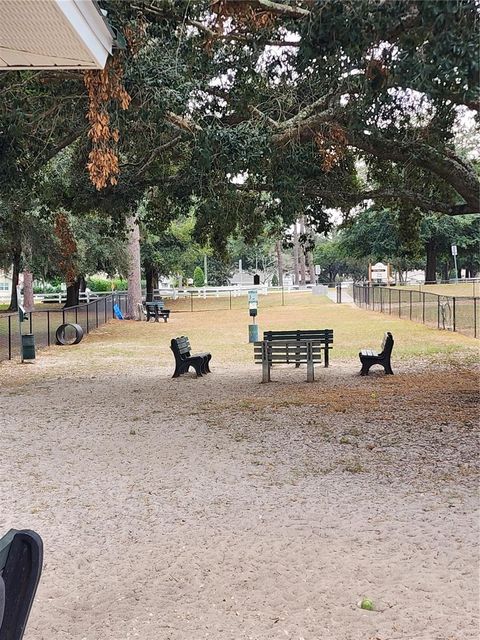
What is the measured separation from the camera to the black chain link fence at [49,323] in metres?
19.3

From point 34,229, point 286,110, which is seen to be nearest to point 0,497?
point 286,110

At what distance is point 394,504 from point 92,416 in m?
5.53

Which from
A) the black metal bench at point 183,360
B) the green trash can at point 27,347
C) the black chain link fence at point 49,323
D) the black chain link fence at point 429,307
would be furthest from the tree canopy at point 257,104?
the black chain link fence at point 429,307

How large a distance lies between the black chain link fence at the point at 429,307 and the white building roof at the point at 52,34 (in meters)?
16.4

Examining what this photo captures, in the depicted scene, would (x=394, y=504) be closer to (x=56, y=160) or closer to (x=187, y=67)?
(x=187, y=67)

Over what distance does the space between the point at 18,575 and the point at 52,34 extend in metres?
3.42

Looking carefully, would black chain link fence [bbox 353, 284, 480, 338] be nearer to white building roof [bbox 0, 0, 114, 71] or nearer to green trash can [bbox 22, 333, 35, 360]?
green trash can [bbox 22, 333, 35, 360]

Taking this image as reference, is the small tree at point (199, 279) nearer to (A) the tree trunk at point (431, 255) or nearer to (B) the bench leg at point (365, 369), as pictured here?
(A) the tree trunk at point (431, 255)

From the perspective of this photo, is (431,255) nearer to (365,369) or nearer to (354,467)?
(365,369)

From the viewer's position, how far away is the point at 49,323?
2294 cm

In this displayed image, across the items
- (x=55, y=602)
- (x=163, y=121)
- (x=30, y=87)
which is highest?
(x=30, y=87)

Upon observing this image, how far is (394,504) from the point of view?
540cm

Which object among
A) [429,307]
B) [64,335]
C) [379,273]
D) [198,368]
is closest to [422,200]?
[198,368]

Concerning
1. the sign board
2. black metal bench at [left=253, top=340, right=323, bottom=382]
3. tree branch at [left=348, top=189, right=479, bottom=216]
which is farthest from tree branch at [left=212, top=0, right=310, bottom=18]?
the sign board
